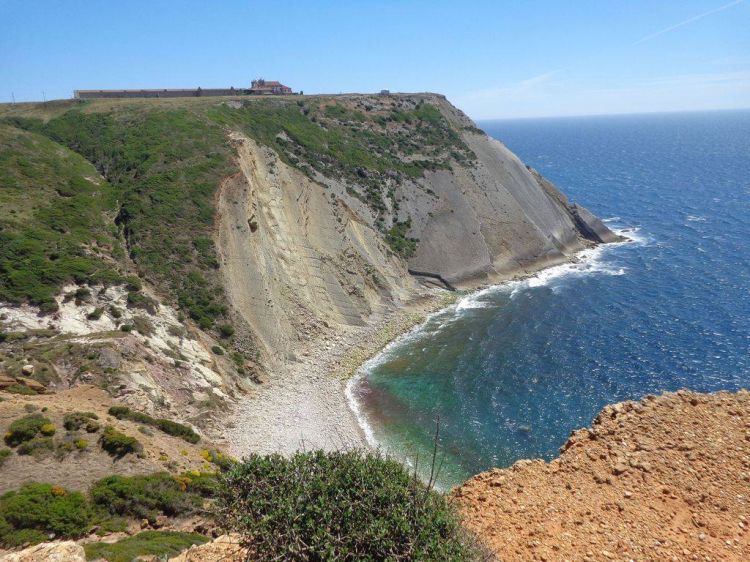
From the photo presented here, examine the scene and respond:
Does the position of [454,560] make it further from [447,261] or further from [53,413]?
[447,261]

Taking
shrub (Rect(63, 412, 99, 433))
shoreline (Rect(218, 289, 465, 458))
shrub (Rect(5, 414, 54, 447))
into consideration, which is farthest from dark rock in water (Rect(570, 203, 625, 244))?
shrub (Rect(5, 414, 54, 447))

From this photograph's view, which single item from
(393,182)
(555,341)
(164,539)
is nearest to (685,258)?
(555,341)

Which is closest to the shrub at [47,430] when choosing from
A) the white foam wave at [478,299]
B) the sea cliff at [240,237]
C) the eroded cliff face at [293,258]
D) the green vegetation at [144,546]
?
the sea cliff at [240,237]

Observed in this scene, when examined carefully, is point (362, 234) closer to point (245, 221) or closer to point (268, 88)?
point (245, 221)

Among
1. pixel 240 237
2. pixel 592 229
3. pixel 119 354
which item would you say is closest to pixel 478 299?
pixel 240 237

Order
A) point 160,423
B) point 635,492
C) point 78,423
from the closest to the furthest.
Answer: point 635,492
point 78,423
point 160,423

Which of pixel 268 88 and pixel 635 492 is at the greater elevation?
pixel 268 88
